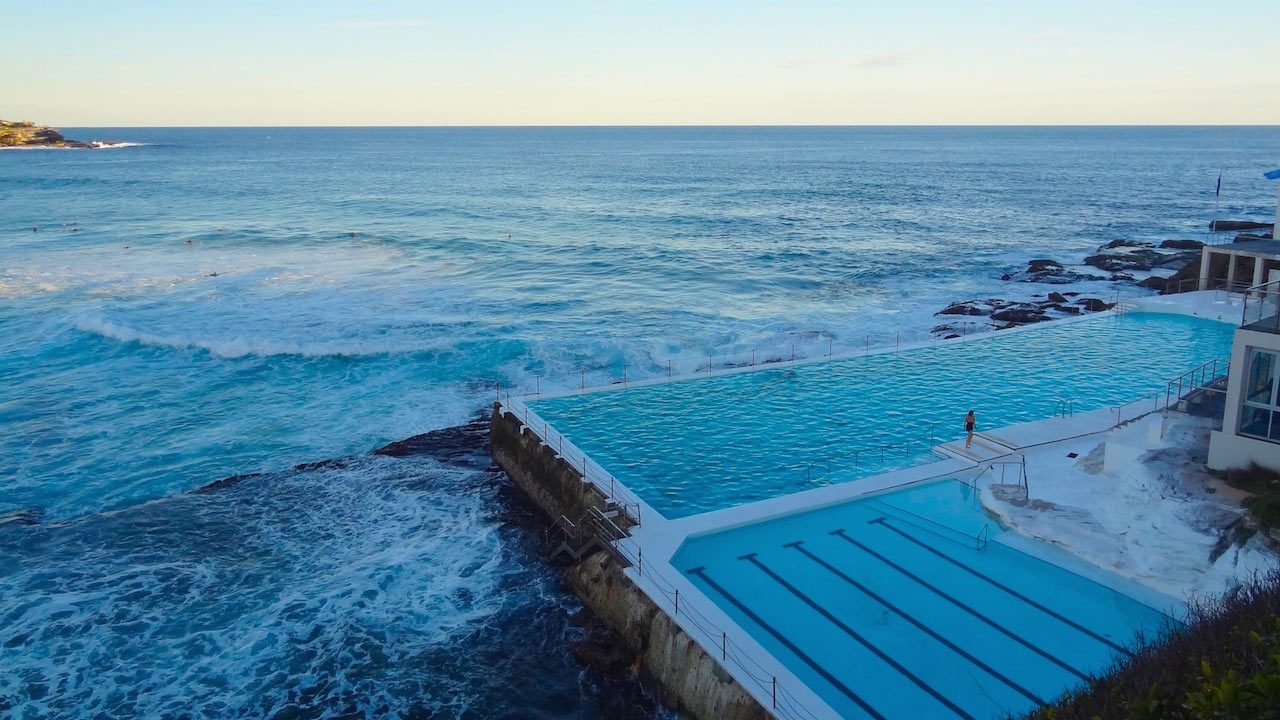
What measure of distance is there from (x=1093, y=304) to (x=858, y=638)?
30.1 metres

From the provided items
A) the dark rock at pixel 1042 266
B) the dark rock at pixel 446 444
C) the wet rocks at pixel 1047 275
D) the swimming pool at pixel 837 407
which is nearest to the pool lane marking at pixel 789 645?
the swimming pool at pixel 837 407

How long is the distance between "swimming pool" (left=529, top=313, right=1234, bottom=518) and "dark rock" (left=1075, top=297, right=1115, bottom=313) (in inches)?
279

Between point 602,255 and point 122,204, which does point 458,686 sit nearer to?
point 602,255

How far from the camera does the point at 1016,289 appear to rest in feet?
141

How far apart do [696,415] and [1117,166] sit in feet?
442

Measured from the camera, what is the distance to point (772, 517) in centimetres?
1594

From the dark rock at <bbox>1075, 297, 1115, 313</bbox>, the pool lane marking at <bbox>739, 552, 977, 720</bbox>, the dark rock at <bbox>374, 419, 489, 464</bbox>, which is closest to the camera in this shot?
the pool lane marking at <bbox>739, 552, 977, 720</bbox>

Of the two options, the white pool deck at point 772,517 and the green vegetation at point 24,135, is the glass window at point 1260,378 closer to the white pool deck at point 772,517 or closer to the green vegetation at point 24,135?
the white pool deck at point 772,517

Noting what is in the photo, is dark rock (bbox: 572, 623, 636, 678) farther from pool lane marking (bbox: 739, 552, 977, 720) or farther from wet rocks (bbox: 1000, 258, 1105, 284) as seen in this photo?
wet rocks (bbox: 1000, 258, 1105, 284)

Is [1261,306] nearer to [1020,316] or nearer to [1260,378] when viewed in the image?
[1260,378]

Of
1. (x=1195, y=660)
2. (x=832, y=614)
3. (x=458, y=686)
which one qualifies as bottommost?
(x=458, y=686)

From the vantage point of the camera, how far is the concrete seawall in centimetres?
1130

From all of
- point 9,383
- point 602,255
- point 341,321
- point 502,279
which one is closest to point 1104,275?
point 602,255

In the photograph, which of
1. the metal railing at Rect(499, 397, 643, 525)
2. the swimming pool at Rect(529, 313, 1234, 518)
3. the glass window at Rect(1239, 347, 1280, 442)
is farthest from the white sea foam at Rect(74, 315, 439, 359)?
the glass window at Rect(1239, 347, 1280, 442)
